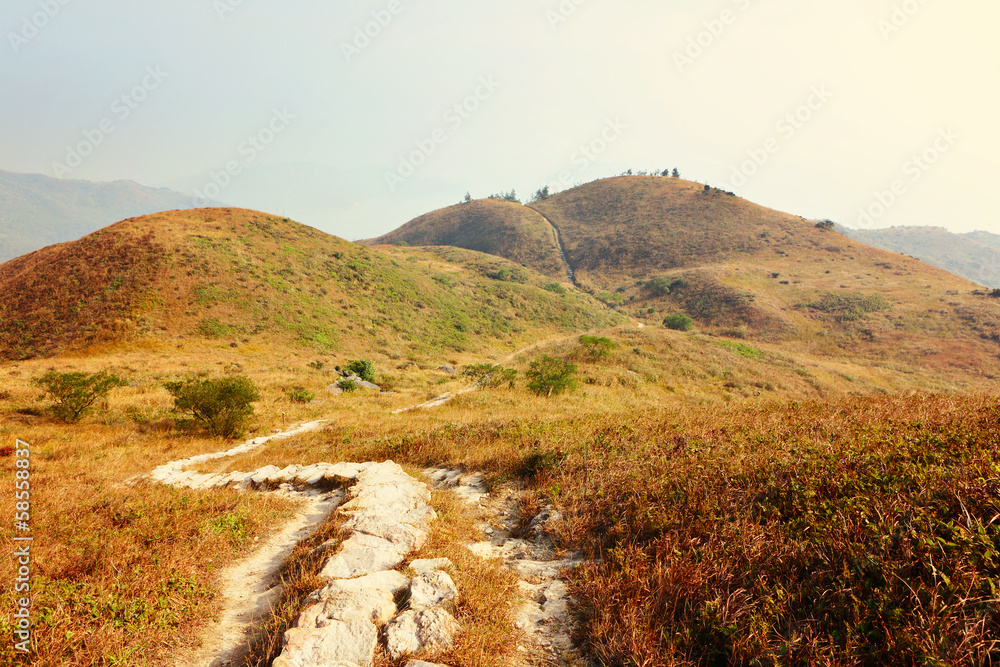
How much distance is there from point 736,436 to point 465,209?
434 feet

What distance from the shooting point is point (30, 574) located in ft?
14.5

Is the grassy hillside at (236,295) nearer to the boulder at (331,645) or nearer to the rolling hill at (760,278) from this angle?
the rolling hill at (760,278)

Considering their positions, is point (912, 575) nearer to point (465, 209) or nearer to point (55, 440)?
point (55, 440)

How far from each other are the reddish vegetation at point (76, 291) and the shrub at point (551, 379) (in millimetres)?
29964

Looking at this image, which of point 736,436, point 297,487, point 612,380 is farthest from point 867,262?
point 297,487

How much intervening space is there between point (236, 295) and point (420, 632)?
41.0m

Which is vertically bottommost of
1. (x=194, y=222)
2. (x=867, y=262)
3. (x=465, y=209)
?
(x=867, y=262)

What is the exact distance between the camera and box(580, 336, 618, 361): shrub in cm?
3039

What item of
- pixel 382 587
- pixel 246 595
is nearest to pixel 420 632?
pixel 382 587

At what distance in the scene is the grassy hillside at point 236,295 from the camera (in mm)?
31172

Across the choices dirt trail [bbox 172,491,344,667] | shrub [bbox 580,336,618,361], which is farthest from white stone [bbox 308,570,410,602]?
shrub [bbox 580,336,618,361]

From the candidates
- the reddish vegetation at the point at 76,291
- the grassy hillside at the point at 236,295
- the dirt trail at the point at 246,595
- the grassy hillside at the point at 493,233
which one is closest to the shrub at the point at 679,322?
the grassy hillside at the point at 236,295

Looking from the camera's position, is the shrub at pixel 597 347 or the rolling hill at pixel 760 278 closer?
the shrub at pixel 597 347

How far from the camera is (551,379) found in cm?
2262
